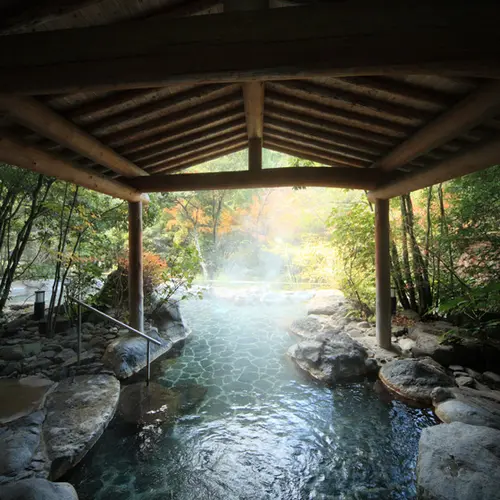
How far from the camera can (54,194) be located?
6512 mm

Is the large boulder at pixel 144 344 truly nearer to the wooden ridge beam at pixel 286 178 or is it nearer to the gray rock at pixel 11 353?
the gray rock at pixel 11 353

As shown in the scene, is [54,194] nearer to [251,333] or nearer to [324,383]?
[251,333]

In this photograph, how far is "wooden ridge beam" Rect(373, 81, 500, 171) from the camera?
230 centimetres

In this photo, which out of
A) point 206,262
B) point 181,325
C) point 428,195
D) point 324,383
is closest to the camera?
point 324,383

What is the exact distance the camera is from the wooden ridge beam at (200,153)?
4988mm

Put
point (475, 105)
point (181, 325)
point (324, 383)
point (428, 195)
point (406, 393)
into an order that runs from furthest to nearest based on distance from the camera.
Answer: point (181, 325) < point (428, 195) < point (324, 383) < point (406, 393) < point (475, 105)

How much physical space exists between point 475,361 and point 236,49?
580cm

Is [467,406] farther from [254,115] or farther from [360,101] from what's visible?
[254,115]

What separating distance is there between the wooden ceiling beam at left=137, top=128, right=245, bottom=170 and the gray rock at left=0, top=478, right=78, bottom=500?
13.6 feet

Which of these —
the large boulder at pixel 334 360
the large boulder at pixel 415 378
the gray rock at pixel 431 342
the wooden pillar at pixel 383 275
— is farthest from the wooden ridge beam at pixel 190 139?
the gray rock at pixel 431 342

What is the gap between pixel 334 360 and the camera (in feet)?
16.2

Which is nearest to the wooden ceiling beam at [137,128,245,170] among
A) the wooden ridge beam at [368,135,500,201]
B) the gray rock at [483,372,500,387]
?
the wooden ridge beam at [368,135,500,201]

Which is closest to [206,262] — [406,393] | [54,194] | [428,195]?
[54,194]

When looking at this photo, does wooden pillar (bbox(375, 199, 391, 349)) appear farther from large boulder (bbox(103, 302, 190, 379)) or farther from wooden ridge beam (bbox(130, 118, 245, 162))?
large boulder (bbox(103, 302, 190, 379))
